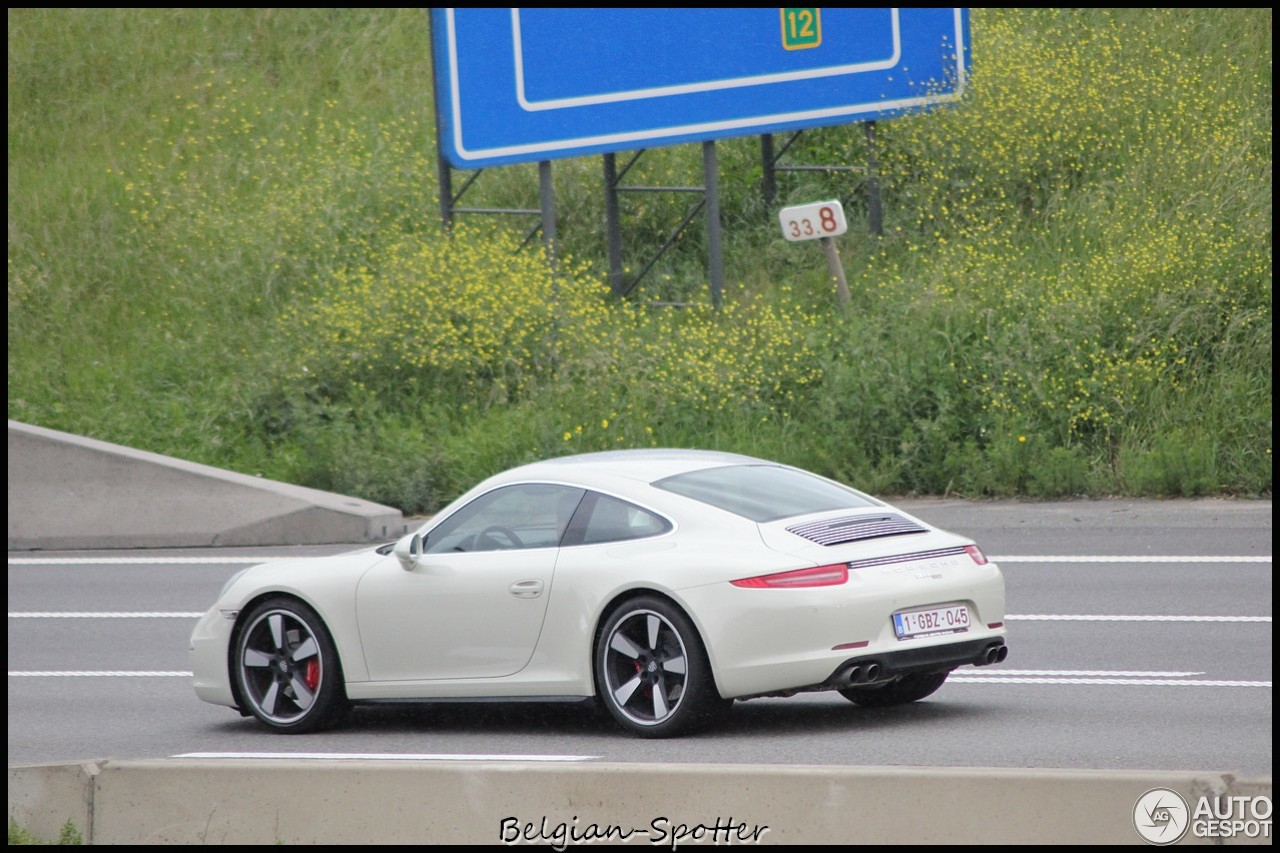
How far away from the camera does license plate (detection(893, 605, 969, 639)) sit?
7539 millimetres

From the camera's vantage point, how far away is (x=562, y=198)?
958 inches

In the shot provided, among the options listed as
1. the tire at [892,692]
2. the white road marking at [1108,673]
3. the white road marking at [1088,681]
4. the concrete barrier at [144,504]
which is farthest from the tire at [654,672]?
the concrete barrier at [144,504]

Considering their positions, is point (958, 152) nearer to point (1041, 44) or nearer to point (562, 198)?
point (1041, 44)

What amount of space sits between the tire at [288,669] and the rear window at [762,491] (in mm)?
1963

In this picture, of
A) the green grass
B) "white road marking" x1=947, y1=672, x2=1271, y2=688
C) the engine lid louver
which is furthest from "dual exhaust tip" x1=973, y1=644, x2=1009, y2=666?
the green grass

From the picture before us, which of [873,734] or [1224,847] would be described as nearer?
[1224,847]

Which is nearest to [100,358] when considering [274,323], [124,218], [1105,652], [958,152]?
[274,323]

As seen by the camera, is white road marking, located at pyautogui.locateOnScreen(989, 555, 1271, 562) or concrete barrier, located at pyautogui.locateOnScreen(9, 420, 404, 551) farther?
concrete barrier, located at pyautogui.locateOnScreen(9, 420, 404, 551)

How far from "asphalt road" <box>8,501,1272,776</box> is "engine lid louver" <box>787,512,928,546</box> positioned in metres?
0.92

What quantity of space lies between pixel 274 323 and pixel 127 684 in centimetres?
1225

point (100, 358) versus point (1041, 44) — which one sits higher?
point (1041, 44)

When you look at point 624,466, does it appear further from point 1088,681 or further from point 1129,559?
point 1129,559

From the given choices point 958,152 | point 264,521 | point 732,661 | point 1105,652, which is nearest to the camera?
point 732,661

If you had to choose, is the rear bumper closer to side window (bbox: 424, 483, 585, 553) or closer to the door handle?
the door handle
